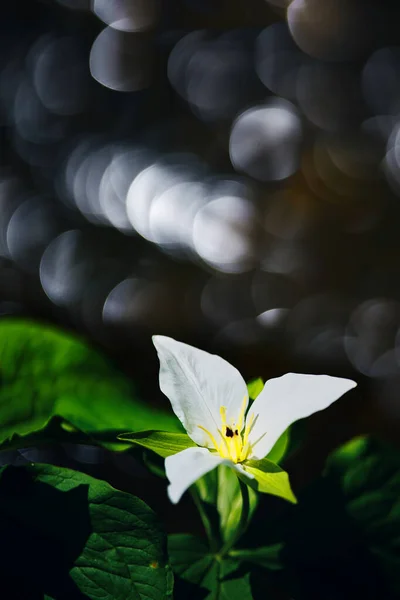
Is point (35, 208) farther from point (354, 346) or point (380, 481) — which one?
point (380, 481)

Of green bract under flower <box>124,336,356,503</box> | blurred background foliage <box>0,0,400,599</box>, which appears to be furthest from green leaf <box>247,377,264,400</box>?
blurred background foliage <box>0,0,400,599</box>

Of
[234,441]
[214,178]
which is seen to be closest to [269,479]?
[234,441]

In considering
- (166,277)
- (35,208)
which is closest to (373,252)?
(166,277)

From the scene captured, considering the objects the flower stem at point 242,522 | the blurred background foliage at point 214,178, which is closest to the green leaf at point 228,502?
the flower stem at point 242,522

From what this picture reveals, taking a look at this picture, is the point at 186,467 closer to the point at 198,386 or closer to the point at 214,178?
the point at 198,386

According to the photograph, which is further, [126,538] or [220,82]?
[220,82]

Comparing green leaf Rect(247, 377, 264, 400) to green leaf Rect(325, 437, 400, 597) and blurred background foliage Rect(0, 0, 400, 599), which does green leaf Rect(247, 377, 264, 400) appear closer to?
green leaf Rect(325, 437, 400, 597)

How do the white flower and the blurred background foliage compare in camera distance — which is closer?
the white flower
